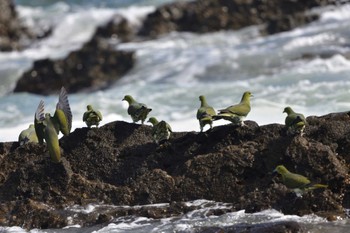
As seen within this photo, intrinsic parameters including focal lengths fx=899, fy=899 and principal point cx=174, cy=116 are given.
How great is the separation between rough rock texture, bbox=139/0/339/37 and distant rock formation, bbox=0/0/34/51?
408cm

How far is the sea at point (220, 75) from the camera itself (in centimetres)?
1521

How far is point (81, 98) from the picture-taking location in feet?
61.2

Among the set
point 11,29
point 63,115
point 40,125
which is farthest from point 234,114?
point 11,29

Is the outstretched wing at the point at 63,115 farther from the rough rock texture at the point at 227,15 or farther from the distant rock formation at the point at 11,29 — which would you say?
the distant rock formation at the point at 11,29

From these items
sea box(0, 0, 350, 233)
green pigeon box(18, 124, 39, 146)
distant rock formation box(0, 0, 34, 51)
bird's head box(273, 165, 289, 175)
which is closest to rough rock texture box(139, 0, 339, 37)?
sea box(0, 0, 350, 233)

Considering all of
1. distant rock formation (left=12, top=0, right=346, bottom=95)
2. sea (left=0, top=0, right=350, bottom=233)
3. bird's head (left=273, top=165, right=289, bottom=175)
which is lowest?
bird's head (left=273, top=165, right=289, bottom=175)

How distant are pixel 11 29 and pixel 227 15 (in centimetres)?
724

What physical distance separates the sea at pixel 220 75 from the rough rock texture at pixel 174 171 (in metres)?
4.81

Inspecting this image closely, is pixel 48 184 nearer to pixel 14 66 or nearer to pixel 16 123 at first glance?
pixel 16 123

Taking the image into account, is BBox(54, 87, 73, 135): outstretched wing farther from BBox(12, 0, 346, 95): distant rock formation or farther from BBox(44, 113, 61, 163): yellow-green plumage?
BBox(12, 0, 346, 95): distant rock formation

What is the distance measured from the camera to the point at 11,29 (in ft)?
90.1

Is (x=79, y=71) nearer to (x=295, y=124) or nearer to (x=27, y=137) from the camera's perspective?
(x=27, y=137)

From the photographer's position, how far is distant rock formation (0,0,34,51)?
26.7 m

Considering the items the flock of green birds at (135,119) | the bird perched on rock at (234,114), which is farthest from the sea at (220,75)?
the bird perched on rock at (234,114)
